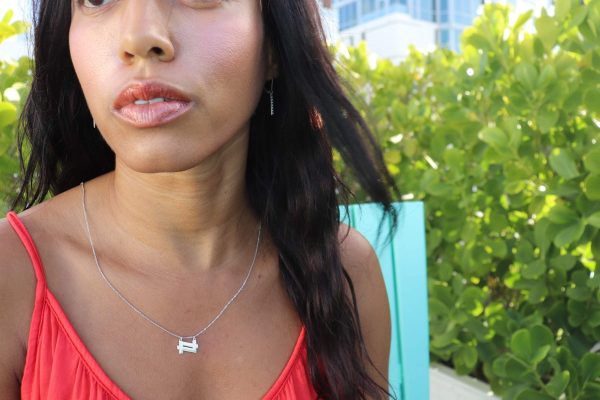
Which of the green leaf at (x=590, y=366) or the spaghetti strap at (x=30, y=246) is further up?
the spaghetti strap at (x=30, y=246)

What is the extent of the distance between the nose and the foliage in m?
0.72

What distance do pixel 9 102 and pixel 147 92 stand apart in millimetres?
898

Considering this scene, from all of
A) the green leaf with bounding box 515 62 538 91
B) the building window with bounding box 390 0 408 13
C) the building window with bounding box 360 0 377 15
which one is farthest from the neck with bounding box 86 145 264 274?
the building window with bounding box 360 0 377 15

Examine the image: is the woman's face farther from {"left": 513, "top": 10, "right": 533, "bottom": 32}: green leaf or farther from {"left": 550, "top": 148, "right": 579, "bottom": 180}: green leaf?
{"left": 513, "top": 10, "right": 533, "bottom": 32}: green leaf

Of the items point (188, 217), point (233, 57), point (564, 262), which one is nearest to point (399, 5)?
point (564, 262)

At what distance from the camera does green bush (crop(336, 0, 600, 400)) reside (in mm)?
2080

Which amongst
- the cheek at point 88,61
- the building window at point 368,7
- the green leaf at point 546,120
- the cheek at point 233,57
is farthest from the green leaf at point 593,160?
the building window at point 368,7

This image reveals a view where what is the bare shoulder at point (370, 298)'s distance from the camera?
1.80 metres

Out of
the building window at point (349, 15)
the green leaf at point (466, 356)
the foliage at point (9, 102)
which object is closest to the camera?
the foliage at point (9, 102)

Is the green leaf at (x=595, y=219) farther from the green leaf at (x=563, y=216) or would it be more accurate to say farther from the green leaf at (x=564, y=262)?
the green leaf at (x=564, y=262)

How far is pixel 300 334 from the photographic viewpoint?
Answer: 64.7 inches

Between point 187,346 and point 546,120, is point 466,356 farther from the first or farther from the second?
point 187,346

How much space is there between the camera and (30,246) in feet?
4.66

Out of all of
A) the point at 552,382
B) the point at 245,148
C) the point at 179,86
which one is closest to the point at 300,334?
the point at 245,148
